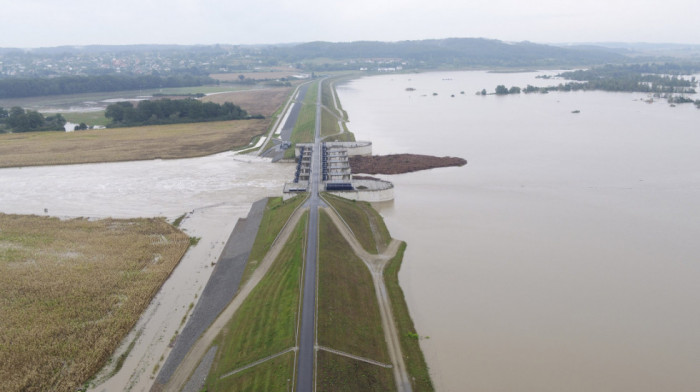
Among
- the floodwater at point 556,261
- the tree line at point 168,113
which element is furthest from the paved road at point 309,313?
the tree line at point 168,113

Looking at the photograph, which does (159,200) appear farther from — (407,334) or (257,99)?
(257,99)

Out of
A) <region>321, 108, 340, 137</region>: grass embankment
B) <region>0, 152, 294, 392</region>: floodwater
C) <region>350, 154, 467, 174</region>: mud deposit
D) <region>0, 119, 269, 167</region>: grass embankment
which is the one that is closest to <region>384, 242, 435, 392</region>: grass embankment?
<region>0, 152, 294, 392</region>: floodwater

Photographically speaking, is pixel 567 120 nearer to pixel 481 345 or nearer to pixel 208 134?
pixel 208 134

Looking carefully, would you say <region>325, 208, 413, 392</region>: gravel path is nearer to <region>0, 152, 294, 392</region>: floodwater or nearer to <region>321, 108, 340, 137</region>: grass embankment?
<region>0, 152, 294, 392</region>: floodwater

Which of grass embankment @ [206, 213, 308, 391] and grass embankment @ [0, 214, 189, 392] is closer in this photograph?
grass embankment @ [206, 213, 308, 391]

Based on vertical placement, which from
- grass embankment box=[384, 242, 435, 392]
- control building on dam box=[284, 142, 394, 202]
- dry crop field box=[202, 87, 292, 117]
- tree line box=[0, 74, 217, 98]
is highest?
tree line box=[0, 74, 217, 98]

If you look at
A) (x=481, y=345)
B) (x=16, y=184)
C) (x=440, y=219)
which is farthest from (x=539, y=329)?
(x=16, y=184)
